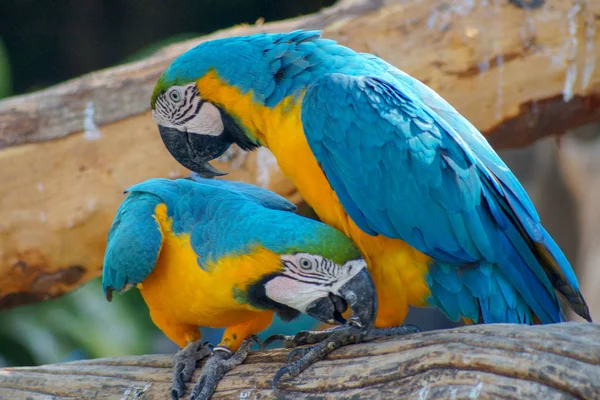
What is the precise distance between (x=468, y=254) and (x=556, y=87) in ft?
6.28

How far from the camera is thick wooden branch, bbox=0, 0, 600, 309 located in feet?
11.5

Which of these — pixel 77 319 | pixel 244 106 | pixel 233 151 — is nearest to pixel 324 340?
pixel 244 106

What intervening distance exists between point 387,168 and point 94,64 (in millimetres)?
3078

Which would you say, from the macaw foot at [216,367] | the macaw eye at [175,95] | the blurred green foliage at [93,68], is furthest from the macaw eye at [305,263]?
the blurred green foliage at [93,68]

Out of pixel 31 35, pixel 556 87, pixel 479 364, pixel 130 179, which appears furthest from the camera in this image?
pixel 31 35

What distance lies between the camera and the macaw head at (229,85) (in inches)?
93.2

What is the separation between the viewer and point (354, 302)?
6.99 ft

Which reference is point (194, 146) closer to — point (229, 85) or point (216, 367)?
point (229, 85)

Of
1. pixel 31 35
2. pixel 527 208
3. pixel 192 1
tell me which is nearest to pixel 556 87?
pixel 527 208

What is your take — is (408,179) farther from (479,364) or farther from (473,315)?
(479,364)

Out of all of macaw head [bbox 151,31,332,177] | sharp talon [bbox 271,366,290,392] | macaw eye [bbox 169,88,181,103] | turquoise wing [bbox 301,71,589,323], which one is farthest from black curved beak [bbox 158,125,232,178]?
sharp talon [bbox 271,366,290,392]

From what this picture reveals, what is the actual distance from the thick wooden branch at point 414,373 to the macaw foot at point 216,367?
0.09 ft

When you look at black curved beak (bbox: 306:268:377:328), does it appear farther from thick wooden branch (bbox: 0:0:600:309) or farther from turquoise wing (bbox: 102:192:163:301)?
thick wooden branch (bbox: 0:0:600:309)

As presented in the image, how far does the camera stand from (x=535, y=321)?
8.14 ft
